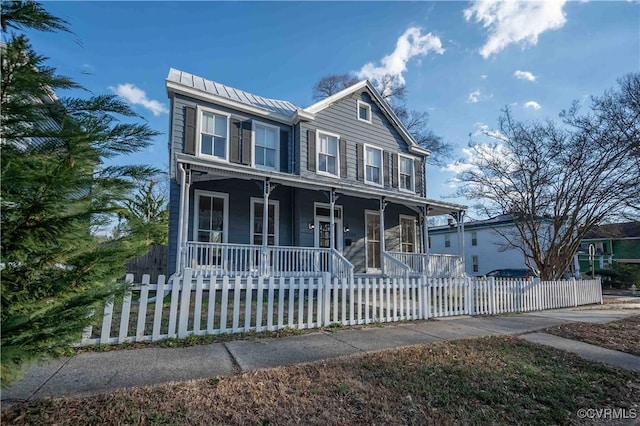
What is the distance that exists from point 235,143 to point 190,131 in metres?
1.57

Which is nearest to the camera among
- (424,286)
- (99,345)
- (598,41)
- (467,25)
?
(99,345)

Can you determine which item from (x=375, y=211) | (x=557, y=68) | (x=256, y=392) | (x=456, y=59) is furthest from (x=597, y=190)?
(x=256, y=392)

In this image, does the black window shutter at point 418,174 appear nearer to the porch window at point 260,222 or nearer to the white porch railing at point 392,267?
the white porch railing at point 392,267

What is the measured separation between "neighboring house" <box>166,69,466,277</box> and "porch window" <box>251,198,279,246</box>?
0.04m

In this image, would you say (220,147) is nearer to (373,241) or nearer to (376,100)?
(373,241)

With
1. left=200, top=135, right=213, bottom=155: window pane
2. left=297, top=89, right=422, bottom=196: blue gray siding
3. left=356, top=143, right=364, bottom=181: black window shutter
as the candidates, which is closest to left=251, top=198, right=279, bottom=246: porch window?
left=297, top=89, right=422, bottom=196: blue gray siding

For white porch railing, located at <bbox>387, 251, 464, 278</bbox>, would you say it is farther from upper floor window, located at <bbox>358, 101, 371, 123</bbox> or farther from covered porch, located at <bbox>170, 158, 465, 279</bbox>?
upper floor window, located at <bbox>358, 101, 371, 123</bbox>

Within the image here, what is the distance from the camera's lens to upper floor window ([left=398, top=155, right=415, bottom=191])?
16.1 m

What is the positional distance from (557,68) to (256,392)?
14255 millimetres

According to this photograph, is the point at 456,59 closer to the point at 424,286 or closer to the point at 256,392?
the point at 424,286

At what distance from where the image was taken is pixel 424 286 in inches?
299

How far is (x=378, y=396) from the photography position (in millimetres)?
3211

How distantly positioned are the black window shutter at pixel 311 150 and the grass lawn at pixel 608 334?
360 inches

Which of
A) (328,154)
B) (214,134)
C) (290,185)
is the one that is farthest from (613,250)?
(214,134)
